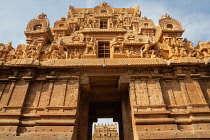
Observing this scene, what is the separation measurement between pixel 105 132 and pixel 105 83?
22344mm

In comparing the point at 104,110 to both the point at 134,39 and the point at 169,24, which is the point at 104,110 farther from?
the point at 169,24

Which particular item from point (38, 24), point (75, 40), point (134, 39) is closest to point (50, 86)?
point (75, 40)

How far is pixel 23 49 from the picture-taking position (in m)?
12.6

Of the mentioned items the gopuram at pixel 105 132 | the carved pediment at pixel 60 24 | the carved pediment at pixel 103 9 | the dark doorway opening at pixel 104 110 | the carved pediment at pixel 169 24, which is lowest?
the dark doorway opening at pixel 104 110

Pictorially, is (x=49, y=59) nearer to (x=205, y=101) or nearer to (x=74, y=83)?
(x=74, y=83)

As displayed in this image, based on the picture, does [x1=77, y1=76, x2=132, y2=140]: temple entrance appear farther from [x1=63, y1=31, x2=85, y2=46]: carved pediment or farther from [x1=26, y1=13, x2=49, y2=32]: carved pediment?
[x1=26, y1=13, x2=49, y2=32]: carved pediment

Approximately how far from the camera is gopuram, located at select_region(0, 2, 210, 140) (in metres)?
8.83

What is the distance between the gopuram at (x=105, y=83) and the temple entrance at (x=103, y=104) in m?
0.07

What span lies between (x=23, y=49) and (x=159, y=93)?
10115mm

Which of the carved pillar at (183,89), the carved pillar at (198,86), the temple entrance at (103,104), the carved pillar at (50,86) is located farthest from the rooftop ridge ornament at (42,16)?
the carved pillar at (198,86)

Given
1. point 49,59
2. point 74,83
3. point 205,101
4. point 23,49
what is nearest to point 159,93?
point 205,101

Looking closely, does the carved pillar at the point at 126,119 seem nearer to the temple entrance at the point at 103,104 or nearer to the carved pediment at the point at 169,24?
the temple entrance at the point at 103,104

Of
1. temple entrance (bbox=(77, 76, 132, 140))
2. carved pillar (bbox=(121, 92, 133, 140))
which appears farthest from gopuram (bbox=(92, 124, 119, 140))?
carved pillar (bbox=(121, 92, 133, 140))

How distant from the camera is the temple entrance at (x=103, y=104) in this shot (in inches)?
454
